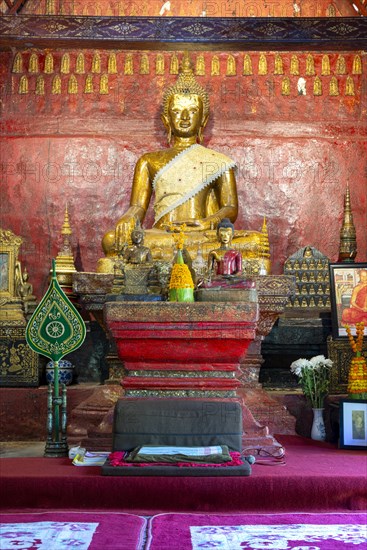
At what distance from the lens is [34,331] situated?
510 cm

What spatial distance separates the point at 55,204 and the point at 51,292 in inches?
119

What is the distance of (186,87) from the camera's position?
305 inches

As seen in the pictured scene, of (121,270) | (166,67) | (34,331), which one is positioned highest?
(166,67)

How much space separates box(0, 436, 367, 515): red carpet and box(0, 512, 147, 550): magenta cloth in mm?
168

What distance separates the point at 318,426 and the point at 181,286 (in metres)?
1.55

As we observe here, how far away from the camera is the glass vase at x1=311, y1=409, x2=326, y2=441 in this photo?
19.2 feet

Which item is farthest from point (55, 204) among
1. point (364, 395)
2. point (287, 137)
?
point (364, 395)

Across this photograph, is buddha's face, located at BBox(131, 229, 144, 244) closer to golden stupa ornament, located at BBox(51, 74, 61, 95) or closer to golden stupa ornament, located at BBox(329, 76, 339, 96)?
golden stupa ornament, located at BBox(51, 74, 61, 95)

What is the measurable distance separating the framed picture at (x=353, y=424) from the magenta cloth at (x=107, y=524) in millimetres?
1855

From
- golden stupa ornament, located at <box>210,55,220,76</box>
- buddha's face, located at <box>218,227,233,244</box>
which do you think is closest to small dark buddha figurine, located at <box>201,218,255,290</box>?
buddha's face, located at <box>218,227,233,244</box>

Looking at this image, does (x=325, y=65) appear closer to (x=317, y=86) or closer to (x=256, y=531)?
(x=317, y=86)

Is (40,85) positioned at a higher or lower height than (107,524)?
higher

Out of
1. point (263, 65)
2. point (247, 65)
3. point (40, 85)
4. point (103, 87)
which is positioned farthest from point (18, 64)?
point (263, 65)

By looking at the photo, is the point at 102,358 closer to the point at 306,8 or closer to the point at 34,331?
the point at 34,331
